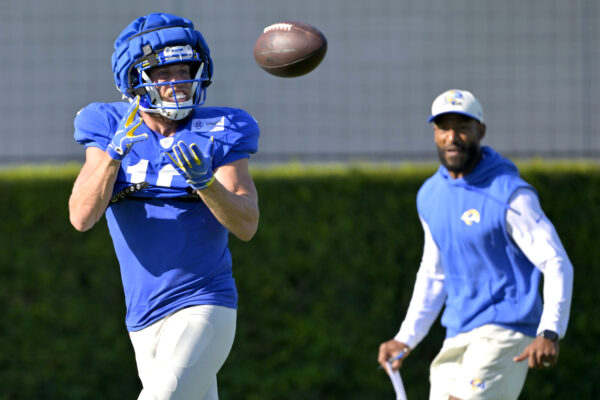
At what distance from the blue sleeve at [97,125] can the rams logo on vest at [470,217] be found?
1892 mm

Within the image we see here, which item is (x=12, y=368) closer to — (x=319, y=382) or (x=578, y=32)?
(x=319, y=382)

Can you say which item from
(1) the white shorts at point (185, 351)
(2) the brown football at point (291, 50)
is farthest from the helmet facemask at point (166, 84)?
(2) the brown football at point (291, 50)

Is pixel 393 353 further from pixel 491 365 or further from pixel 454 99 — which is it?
pixel 454 99

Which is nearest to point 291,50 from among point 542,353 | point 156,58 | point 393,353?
point 156,58

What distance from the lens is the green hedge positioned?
7.49 m

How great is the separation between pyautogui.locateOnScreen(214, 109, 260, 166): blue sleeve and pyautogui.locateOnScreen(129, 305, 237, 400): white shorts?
622 mm

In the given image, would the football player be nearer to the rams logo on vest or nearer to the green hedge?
the rams logo on vest

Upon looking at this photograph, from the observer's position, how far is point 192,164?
12.0ft

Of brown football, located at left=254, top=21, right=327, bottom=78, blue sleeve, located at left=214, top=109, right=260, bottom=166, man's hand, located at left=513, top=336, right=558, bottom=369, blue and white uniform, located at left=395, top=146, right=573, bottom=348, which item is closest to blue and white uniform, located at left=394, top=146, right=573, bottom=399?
blue and white uniform, located at left=395, top=146, right=573, bottom=348

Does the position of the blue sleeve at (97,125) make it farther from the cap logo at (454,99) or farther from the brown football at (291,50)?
the cap logo at (454,99)

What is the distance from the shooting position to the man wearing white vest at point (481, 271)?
4812 millimetres

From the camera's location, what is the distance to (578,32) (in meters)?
9.07

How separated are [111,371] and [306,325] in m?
1.51

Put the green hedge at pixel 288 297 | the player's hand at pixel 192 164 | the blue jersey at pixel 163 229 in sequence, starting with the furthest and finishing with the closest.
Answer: the green hedge at pixel 288 297 → the blue jersey at pixel 163 229 → the player's hand at pixel 192 164
